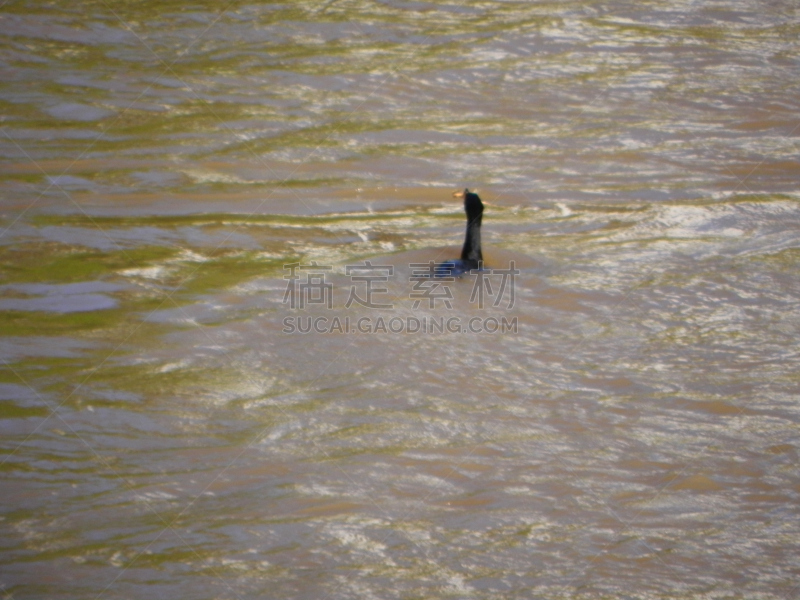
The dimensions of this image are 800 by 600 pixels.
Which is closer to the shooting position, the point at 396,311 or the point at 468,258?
the point at 396,311

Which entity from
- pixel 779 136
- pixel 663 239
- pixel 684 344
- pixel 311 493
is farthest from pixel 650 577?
pixel 779 136

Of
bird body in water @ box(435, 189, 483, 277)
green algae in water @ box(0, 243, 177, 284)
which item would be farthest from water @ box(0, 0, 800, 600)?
bird body in water @ box(435, 189, 483, 277)

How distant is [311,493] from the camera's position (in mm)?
4488

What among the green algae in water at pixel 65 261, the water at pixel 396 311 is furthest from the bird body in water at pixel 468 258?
the green algae in water at pixel 65 261

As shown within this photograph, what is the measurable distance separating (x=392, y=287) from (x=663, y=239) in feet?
6.57

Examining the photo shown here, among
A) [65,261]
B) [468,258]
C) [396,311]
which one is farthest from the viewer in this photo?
[65,261]

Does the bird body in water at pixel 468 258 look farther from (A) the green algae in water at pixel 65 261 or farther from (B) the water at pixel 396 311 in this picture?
(A) the green algae in water at pixel 65 261

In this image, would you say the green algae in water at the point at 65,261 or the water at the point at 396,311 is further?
the green algae in water at the point at 65,261

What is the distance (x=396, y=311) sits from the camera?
19.5 feet

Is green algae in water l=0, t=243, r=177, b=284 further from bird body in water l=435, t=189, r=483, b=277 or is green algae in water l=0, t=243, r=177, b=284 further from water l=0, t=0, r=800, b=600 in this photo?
bird body in water l=435, t=189, r=483, b=277

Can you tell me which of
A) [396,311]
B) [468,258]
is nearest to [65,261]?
[396,311]

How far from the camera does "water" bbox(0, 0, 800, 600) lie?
4242 millimetres

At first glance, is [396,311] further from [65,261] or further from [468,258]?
[65,261]

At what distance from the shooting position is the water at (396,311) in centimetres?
424
